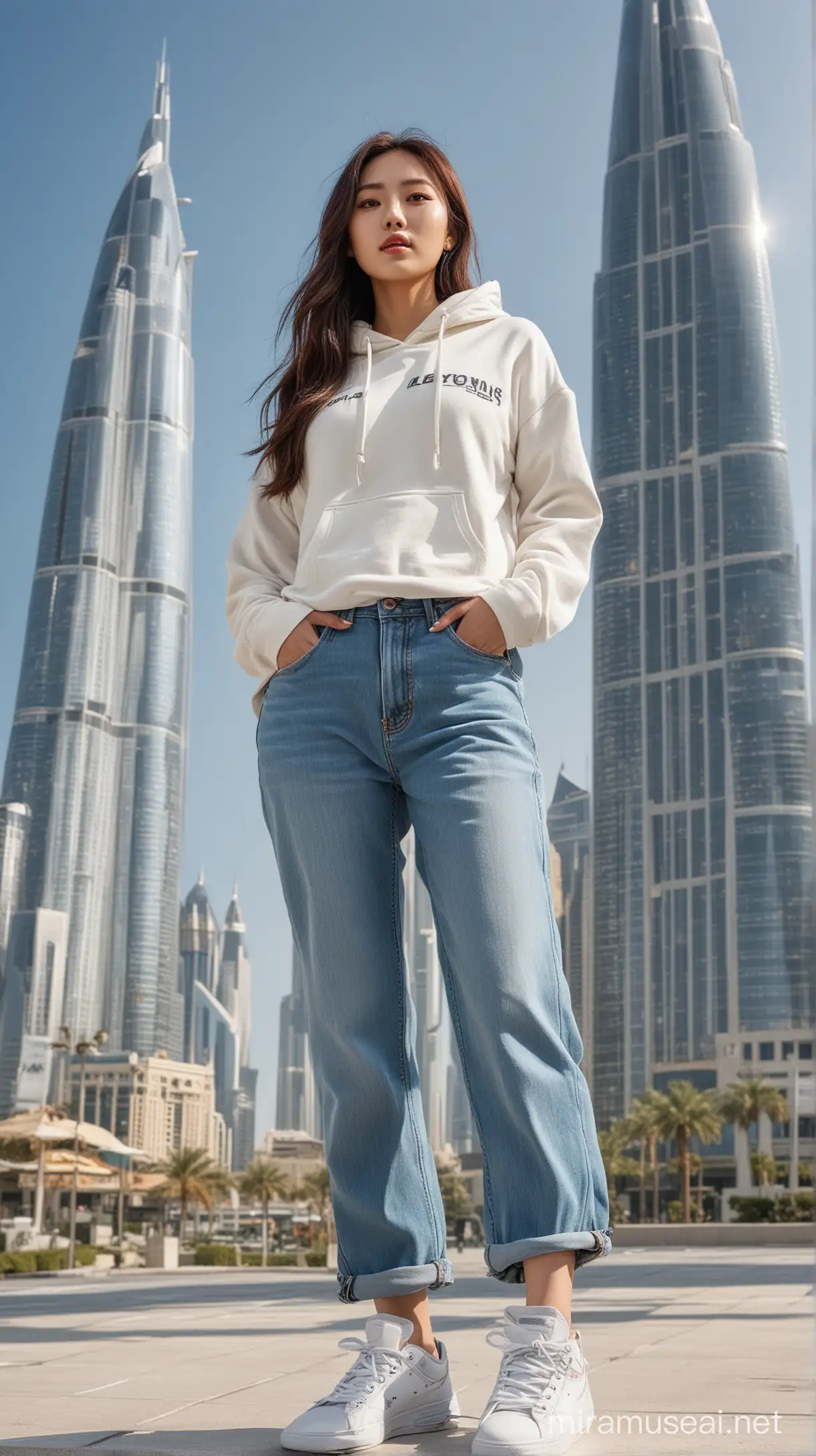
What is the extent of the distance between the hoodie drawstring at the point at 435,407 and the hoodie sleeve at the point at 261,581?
6.3 inches

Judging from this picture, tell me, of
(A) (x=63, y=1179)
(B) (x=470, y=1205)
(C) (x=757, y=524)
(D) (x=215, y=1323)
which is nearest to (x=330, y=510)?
(D) (x=215, y=1323)

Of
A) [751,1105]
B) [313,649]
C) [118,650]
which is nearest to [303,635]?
[313,649]

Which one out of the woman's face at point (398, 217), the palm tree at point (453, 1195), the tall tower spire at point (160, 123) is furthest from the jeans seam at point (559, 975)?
the tall tower spire at point (160, 123)

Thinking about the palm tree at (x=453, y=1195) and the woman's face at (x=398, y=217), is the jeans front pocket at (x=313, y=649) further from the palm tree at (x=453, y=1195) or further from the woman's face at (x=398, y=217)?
the palm tree at (x=453, y=1195)

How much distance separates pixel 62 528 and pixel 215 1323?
226 feet

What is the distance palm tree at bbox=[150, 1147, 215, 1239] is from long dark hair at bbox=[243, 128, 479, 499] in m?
32.3

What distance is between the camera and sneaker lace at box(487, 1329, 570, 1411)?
121 cm

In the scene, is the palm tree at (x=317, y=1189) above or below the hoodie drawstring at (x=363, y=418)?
below

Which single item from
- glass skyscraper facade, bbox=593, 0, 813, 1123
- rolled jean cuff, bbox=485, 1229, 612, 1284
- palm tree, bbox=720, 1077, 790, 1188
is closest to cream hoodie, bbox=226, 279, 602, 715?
rolled jean cuff, bbox=485, 1229, 612, 1284

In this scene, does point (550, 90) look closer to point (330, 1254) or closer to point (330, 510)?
point (330, 1254)

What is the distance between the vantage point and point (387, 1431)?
52.1 inches

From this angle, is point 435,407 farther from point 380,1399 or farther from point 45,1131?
point 45,1131

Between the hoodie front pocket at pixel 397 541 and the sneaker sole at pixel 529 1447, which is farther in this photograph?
the hoodie front pocket at pixel 397 541

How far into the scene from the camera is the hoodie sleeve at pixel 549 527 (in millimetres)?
1418
